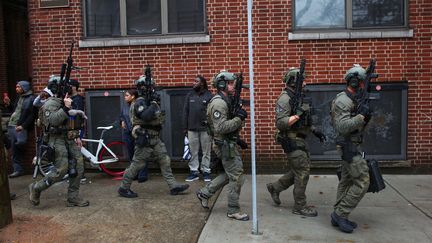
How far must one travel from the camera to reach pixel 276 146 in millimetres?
8430

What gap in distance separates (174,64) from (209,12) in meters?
1.16

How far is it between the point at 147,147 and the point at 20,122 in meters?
2.95

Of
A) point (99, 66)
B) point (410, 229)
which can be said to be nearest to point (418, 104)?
point (410, 229)

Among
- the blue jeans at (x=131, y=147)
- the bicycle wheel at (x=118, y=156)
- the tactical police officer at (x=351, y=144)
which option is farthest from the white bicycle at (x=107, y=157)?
the tactical police officer at (x=351, y=144)

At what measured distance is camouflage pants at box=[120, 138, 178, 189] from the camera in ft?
22.6

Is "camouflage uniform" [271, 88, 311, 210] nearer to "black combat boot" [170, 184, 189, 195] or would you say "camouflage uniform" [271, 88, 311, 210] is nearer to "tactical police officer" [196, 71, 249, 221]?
"tactical police officer" [196, 71, 249, 221]

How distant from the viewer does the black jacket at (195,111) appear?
7.85 metres

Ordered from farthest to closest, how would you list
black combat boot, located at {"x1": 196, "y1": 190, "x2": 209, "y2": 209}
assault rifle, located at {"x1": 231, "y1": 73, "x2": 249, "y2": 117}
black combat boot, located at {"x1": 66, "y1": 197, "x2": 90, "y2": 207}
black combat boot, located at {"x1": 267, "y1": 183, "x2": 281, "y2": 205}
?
1. black combat boot, located at {"x1": 66, "y1": 197, "x2": 90, "y2": 207}
2. black combat boot, located at {"x1": 267, "y1": 183, "x2": 281, "y2": 205}
3. black combat boot, located at {"x1": 196, "y1": 190, "x2": 209, "y2": 209}
4. assault rifle, located at {"x1": 231, "y1": 73, "x2": 249, "y2": 117}

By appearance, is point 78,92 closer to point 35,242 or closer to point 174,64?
point 174,64

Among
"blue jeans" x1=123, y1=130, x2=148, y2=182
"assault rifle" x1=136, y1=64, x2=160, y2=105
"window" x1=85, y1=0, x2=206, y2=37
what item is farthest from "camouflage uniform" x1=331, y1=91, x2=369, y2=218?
"window" x1=85, y1=0, x2=206, y2=37

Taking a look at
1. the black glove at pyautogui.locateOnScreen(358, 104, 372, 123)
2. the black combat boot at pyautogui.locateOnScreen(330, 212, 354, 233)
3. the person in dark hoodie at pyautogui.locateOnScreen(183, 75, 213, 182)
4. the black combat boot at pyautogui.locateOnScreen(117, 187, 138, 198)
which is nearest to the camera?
the black glove at pyautogui.locateOnScreen(358, 104, 372, 123)

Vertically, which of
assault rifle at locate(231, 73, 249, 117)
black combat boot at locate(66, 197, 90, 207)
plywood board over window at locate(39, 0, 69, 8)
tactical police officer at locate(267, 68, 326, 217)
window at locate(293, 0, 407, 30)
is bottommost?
black combat boot at locate(66, 197, 90, 207)

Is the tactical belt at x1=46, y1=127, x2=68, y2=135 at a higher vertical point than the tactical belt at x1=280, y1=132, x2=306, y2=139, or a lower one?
higher

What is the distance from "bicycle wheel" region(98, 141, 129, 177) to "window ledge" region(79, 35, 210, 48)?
6.21ft
